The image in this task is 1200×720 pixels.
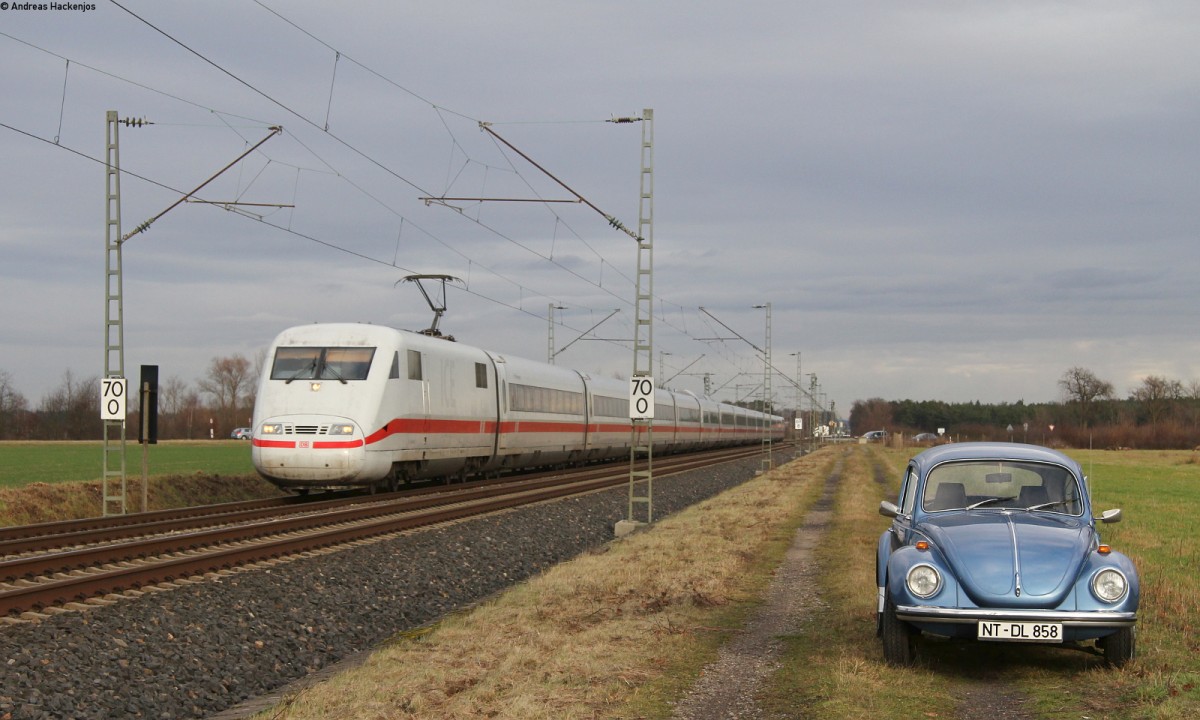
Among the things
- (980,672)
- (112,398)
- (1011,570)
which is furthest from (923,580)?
(112,398)

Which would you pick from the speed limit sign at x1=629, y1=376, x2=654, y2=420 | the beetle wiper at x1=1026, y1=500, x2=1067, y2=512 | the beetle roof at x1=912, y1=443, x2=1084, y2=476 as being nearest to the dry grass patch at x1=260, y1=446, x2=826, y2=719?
the beetle roof at x1=912, y1=443, x2=1084, y2=476

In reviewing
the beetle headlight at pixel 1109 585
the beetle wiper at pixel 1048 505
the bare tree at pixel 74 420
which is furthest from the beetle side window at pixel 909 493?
the bare tree at pixel 74 420

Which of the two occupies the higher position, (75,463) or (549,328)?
(549,328)

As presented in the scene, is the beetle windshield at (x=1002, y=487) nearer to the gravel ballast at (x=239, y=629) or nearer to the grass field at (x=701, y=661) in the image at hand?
the grass field at (x=701, y=661)

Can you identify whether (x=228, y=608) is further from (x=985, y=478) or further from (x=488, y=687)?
(x=985, y=478)

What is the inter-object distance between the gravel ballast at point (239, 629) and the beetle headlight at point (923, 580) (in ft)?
18.1

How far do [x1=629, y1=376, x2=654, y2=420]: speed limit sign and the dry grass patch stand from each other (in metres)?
4.41

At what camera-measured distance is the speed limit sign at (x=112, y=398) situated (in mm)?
23094

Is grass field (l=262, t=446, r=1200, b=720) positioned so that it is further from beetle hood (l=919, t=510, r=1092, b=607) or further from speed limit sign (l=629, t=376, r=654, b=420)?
speed limit sign (l=629, t=376, r=654, b=420)

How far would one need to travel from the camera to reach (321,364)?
26.3m

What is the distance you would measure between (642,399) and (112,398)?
10.4m

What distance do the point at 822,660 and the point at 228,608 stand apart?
20.4 ft

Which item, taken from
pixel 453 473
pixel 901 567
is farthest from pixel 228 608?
pixel 453 473

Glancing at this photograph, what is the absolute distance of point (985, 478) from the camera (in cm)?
1018
